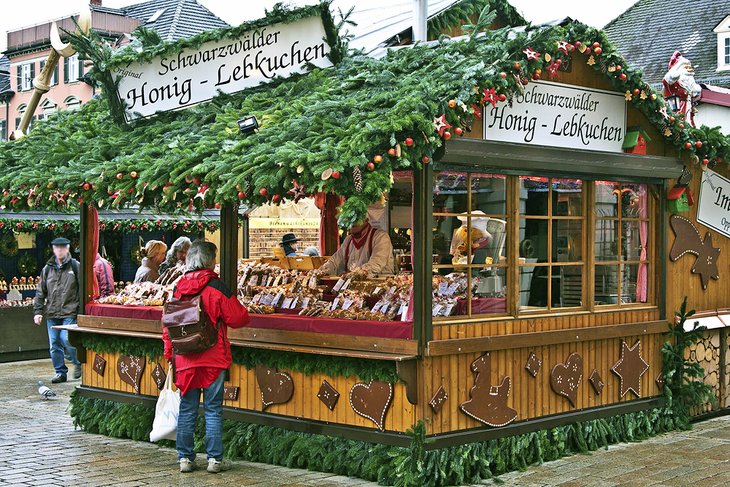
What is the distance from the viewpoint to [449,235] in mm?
8109

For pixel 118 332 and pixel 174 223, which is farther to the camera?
pixel 174 223

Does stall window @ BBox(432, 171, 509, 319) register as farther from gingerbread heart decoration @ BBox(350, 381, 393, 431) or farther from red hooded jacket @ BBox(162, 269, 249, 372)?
red hooded jacket @ BBox(162, 269, 249, 372)

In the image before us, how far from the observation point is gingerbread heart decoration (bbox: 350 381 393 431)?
7949 mm

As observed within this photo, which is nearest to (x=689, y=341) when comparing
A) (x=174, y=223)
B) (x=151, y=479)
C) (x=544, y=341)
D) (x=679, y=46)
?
(x=544, y=341)

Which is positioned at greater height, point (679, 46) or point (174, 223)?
point (679, 46)

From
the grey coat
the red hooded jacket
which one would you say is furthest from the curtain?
the grey coat

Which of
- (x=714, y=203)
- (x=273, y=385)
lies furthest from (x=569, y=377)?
(x=714, y=203)

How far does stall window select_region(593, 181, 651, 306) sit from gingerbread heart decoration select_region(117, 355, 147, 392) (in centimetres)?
399

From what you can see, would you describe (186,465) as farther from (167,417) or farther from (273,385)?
(273,385)

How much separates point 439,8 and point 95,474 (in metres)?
5.72

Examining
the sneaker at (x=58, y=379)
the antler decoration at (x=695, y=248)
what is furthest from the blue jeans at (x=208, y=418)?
the sneaker at (x=58, y=379)

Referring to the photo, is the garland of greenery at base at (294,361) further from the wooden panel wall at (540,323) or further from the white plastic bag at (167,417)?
the white plastic bag at (167,417)

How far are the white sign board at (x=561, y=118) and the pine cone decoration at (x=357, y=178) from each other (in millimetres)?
1589

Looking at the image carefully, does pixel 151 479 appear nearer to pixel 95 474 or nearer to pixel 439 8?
pixel 95 474
